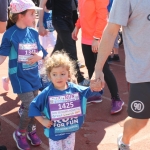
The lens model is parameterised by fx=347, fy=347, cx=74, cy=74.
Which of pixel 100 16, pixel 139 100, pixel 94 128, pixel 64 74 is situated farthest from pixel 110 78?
pixel 64 74

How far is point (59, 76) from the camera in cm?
303

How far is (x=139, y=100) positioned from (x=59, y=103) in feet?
2.33

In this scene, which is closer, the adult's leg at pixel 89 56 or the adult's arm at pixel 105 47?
the adult's arm at pixel 105 47

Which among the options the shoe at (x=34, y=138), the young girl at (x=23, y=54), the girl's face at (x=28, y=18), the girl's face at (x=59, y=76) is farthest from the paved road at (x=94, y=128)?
the girl's face at (x=28, y=18)

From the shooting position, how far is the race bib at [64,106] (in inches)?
120

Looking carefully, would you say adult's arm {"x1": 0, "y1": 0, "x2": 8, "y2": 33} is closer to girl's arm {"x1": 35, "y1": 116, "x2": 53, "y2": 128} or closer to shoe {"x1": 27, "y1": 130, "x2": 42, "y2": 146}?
girl's arm {"x1": 35, "y1": 116, "x2": 53, "y2": 128}

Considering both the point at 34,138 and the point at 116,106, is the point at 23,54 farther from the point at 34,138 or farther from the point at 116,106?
the point at 116,106

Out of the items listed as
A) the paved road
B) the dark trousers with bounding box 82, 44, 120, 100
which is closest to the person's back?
the dark trousers with bounding box 82, 44, 120, 100

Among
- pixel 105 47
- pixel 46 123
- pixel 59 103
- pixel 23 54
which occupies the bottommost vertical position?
pixel 46 123

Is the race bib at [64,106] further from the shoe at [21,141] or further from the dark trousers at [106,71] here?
the dark trousers at [106,71]

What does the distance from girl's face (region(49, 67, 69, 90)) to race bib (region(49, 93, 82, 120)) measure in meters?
0.12

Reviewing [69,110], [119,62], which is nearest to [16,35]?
[69,110]

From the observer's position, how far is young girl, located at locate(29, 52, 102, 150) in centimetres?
304

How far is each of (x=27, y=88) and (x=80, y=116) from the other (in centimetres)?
84
